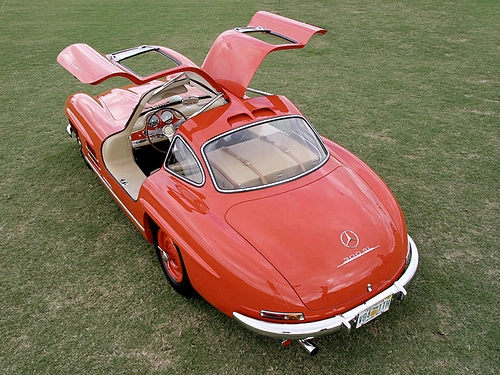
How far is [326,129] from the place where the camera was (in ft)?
19.7

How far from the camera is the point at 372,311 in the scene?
9.49ft

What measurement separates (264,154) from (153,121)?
146 centimetres

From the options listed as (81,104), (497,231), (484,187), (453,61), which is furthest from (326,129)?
(453,61)

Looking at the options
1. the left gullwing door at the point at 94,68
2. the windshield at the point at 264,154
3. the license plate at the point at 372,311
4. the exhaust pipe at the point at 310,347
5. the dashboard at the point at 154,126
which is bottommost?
the exhaust pipe at the point at 310,347

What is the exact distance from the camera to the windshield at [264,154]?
136 inches

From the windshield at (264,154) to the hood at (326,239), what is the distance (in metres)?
0.23

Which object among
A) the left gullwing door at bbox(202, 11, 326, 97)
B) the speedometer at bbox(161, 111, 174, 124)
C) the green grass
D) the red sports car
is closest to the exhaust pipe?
the red sports car

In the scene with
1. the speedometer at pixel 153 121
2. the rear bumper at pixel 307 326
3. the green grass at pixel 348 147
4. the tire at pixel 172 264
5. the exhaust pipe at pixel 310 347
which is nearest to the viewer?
the rear bumper at pixel 307 326

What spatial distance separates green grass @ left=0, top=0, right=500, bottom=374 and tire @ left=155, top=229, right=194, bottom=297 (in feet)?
0.38

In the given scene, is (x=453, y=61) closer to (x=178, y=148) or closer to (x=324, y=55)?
(x=324, y=55)

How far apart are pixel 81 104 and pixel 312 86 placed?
371cm

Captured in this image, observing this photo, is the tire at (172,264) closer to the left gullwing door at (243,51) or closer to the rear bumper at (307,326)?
the rear bumper at (307,326)

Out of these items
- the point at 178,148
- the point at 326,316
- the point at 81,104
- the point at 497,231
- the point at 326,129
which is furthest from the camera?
the point at 326,129

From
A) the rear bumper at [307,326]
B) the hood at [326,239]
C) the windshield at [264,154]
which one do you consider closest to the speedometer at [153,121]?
the windshield at [264,154]
